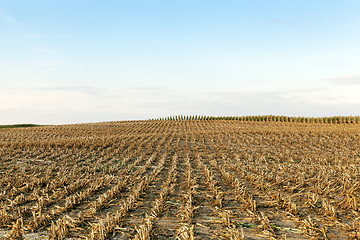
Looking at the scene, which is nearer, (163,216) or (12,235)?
(12,235)

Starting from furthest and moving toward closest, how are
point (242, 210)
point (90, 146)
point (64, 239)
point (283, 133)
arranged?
1. point (283, 133)
2. point (90, 146)
3. point (242, 210)
4. point (64, 239)

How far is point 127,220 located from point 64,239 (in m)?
1.45

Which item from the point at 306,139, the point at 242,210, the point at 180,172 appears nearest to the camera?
the point at 242,210

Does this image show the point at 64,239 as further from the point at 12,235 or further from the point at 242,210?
the point at 242,210

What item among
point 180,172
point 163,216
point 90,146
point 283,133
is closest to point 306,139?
point 283,133

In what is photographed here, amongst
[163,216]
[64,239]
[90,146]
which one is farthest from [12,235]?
[90,146]

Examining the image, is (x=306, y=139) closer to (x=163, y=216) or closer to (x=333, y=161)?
(x=333, y=161)

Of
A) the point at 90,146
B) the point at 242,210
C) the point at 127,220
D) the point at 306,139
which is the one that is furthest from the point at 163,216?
the point at 306,139

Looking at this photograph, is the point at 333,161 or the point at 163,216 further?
the point at 333,161

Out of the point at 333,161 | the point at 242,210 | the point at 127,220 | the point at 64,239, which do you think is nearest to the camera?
the point at 64,239

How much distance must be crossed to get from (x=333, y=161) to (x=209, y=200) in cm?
1051

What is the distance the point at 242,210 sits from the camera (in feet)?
23.8

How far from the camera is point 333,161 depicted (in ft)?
49.9

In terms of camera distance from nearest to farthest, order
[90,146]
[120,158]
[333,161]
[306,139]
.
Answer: [333,161] < [120,158] < [90,146] < [306,139]
